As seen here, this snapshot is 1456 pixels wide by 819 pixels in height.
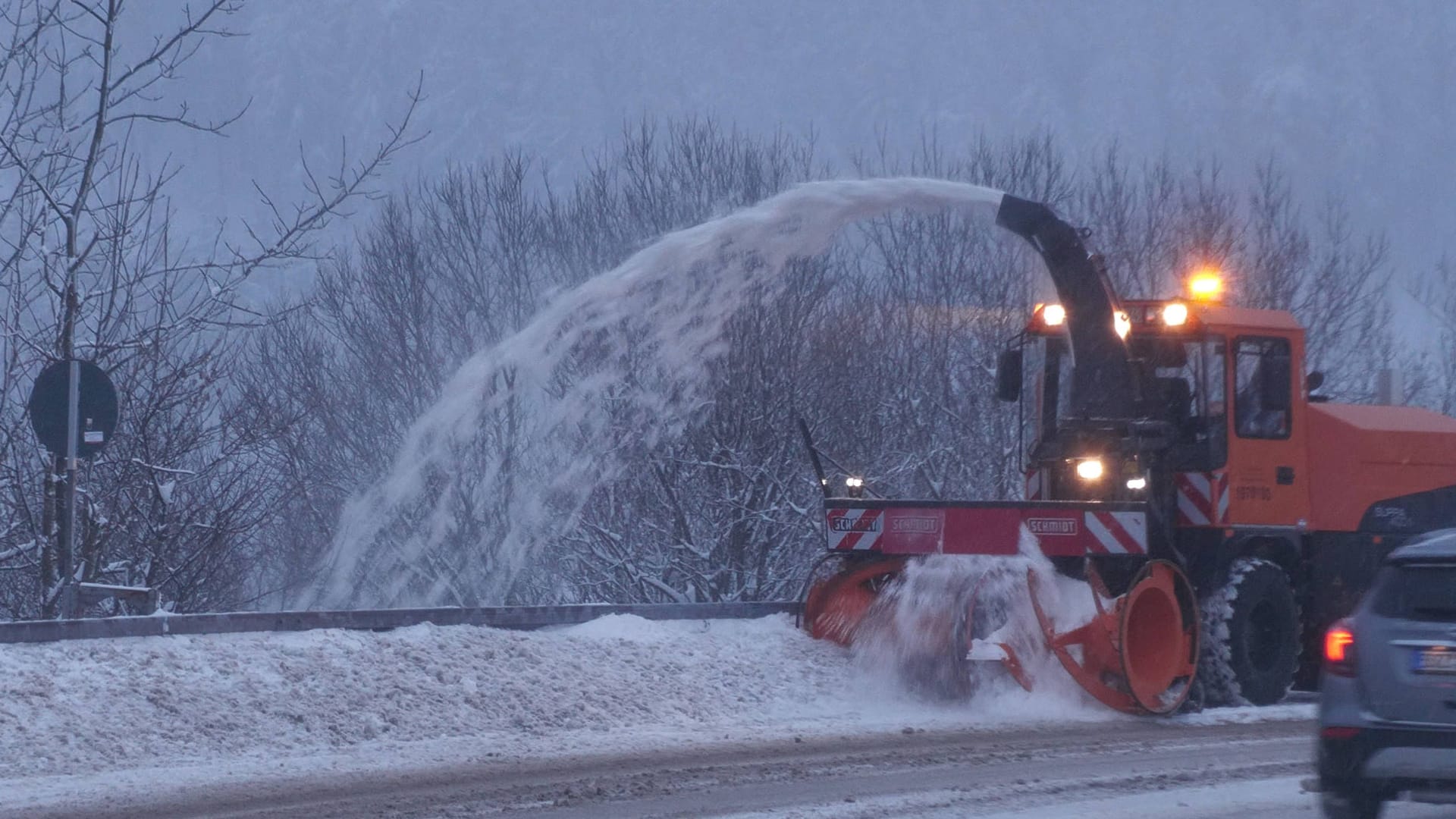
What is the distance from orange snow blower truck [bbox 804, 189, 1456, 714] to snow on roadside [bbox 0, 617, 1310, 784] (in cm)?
70

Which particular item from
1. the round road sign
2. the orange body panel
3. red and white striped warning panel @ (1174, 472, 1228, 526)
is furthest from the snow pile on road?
the orange body panel

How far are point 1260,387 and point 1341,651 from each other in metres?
5.59

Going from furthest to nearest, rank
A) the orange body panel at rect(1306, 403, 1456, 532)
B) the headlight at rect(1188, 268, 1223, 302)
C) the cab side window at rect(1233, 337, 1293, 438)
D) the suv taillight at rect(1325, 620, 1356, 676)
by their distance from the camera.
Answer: the orange body panel at rect(1306, 403, 1456, 532), the headlight at rect(1188, 268, 1223, 302), the cab side window at rect(1233, 337, 1293, 438), the suv taillight at rect(1325, 620, 1356, 676)

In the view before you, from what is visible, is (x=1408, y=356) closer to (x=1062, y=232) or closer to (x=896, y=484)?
(x=896, y=484)

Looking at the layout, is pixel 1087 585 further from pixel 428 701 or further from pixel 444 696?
pixel 428 701

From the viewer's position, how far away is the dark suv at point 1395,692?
6.86m

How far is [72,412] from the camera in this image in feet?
34.2

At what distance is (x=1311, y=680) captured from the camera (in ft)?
45.6

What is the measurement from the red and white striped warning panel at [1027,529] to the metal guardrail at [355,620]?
1908 millimetres

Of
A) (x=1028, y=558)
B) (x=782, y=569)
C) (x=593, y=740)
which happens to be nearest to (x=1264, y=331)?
(x=1028, y=558)

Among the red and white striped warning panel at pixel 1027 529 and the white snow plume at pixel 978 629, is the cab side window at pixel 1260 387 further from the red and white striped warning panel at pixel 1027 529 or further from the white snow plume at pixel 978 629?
the white snow plume at pixel 978 629

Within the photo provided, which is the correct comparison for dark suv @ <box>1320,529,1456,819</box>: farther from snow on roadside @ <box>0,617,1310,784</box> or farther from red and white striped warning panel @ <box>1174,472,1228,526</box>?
red and white striped warning panel @ <box>1174,472,1228,526</box>

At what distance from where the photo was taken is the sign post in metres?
10.4

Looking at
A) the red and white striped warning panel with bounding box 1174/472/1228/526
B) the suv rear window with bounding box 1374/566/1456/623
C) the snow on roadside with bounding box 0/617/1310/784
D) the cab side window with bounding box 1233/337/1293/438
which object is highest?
the cab side window with bounding box 1233/337/1293/438
